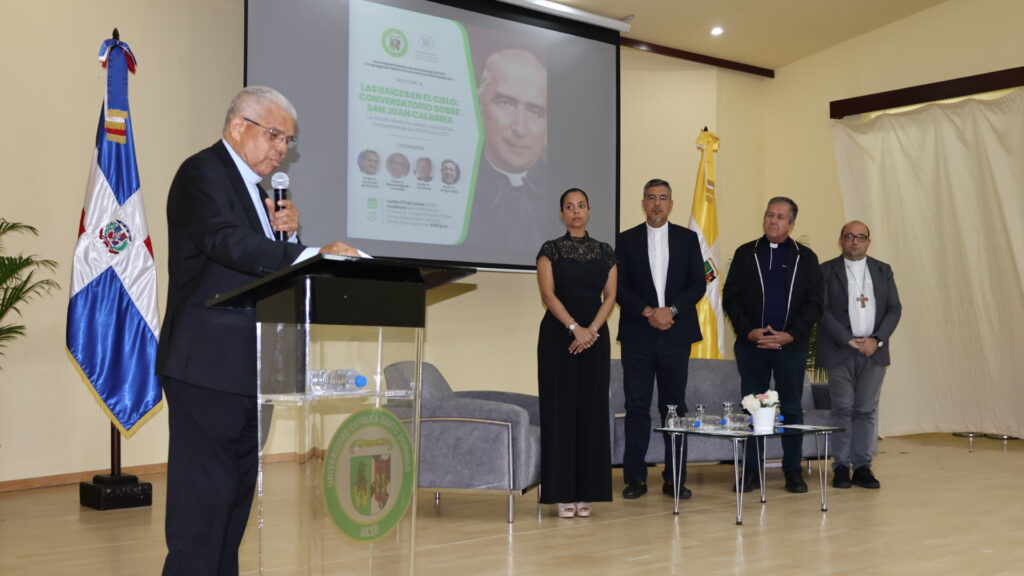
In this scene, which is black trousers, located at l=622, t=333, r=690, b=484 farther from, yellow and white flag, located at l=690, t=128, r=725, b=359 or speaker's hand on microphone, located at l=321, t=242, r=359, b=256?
speaker's hand on microphone, located at l=321, t=242, r=359, b=256

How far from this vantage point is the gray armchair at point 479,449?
14.3ft

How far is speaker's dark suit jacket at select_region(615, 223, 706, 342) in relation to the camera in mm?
4945

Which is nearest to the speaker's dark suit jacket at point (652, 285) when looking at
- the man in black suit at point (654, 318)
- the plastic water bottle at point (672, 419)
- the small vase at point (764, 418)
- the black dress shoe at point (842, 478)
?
the man in black suit at point (654, 318)

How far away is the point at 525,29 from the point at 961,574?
4694mm

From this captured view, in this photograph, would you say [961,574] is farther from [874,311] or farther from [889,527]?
[874,311]

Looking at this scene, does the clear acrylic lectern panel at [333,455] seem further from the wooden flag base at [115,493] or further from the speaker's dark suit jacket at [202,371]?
the wooden flag base at [115,493]

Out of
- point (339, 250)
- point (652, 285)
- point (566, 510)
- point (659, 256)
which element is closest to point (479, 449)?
point (566, 510)

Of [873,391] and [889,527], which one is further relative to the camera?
[873,391]

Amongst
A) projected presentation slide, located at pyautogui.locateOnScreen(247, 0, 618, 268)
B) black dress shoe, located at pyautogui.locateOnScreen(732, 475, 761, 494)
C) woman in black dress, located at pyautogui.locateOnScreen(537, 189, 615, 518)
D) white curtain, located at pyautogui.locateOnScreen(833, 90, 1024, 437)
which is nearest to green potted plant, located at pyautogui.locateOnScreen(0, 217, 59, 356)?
projected presentation slide, located at pyautogui.locateOnScreen(247, 0, 618, 268)

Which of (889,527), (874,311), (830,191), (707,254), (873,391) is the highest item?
(830,191)

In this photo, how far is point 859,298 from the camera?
214 inches

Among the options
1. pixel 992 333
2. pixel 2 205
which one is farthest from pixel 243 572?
pixel 992 333

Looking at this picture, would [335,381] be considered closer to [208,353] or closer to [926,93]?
[208,353]

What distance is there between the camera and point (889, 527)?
417cm
